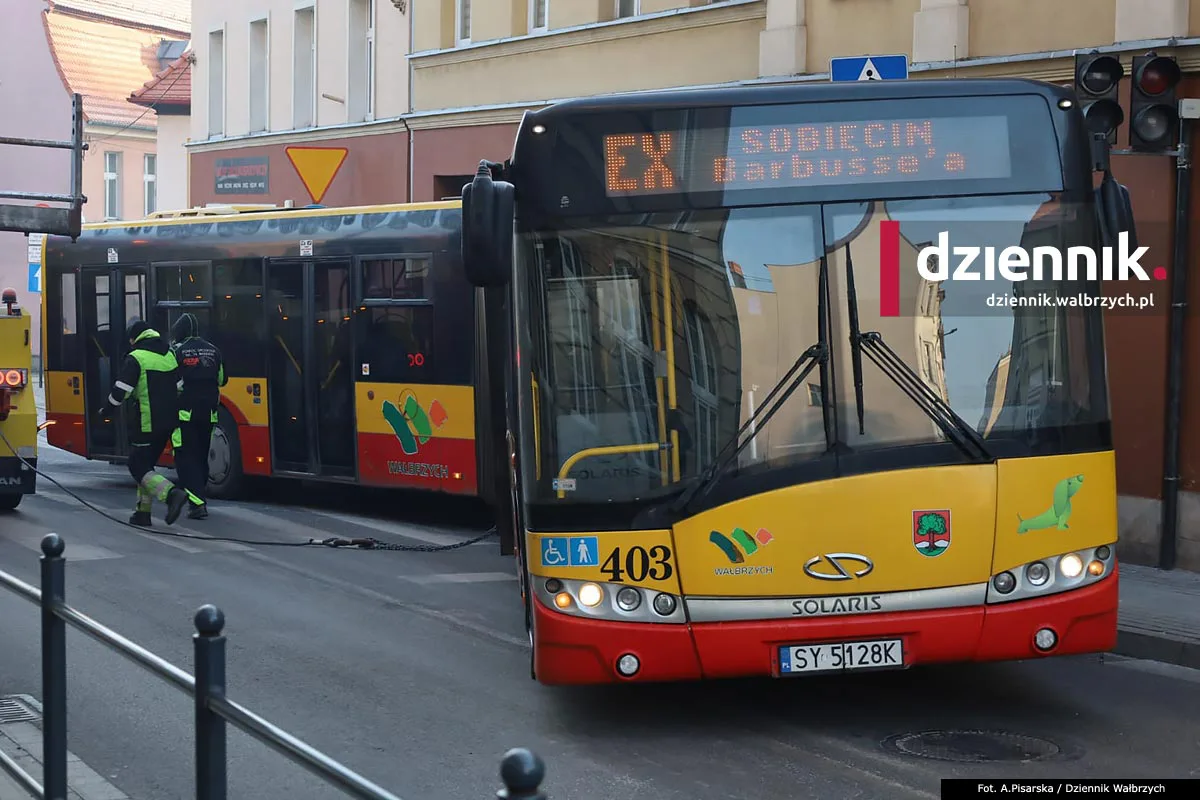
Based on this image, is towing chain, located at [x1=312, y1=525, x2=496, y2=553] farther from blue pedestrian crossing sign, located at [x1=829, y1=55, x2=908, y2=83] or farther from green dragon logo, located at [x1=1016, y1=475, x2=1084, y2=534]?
green dragon logo, located at [x1=1016, y1=475, x2=1084, y2=534]

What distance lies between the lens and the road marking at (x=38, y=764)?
18.6 feet

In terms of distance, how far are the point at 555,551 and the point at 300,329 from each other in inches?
362

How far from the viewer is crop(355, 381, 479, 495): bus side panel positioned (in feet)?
47.9

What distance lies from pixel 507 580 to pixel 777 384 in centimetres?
518

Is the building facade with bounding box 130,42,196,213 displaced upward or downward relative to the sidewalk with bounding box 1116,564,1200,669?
upward

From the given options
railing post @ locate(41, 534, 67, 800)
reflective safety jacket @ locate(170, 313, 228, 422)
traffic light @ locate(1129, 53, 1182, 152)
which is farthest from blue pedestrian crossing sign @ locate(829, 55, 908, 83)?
railing post @ locate(41, 534, 67, 800)

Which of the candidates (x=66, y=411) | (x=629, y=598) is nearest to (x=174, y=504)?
(x=66, y=411)

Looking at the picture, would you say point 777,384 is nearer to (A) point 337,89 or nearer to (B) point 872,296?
(B) point 872,296

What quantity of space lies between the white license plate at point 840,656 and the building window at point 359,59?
2005 cm

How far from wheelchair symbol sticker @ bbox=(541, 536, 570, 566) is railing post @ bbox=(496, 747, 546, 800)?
4627mm

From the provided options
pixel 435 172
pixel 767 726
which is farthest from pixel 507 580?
pixel 435 172

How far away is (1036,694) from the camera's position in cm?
835

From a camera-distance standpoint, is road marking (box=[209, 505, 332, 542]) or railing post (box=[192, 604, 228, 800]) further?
road marking (box=[209, 505, 332, 542])

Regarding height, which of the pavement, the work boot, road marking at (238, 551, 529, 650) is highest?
the work boot
